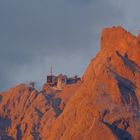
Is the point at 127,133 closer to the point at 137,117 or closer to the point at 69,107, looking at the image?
the point at 137,117

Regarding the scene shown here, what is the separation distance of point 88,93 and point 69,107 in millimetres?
6757

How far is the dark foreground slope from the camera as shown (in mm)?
186000

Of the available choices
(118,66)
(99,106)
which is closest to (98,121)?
(99,106)

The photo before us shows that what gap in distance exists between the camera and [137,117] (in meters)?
187

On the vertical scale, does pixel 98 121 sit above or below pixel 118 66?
below

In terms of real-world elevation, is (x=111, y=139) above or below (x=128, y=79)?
below

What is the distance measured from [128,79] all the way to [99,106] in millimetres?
11236

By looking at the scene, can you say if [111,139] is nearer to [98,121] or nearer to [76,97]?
[98,121]

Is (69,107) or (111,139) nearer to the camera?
(111,139)

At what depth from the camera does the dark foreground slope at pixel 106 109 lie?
186000 mm

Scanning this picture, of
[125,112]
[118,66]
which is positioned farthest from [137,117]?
[118,66]

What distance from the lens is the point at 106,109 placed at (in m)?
188

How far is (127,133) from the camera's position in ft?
611

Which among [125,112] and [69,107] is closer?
[125,112]
